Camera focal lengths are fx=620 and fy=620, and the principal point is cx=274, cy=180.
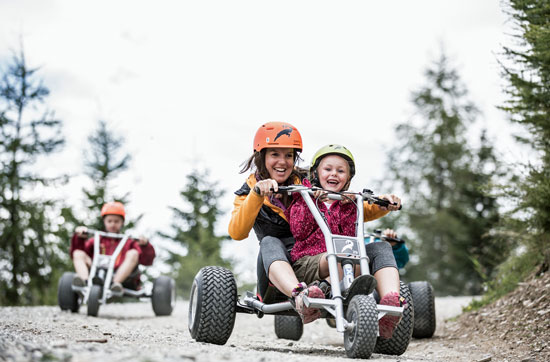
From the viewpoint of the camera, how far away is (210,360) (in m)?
2.96

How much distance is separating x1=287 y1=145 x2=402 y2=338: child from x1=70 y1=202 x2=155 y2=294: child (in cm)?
463

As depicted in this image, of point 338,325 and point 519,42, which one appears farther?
point 519,42

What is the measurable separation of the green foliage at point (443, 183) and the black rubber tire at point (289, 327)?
645 inches

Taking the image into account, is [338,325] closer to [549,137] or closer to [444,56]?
[549,137]

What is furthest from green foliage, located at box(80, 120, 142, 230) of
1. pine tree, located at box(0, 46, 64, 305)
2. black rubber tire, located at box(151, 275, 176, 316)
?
black rubber tire, located at box(151, 275, 176, 316)

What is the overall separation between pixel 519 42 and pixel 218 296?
14.5 feet

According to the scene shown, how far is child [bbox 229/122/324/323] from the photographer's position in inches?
175

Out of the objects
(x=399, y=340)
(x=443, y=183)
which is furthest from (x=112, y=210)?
(x=443, y=183)

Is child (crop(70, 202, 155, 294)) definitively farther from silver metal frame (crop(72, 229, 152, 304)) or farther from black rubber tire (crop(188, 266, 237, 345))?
black rubber tire (crop(188, 266, 237, 345))

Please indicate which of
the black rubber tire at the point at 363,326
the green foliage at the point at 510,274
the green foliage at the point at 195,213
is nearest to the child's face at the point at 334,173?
the black rubber tire at the point at 363,326

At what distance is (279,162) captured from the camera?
5.21 meters

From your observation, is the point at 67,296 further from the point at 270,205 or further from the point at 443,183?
the point at 443,183

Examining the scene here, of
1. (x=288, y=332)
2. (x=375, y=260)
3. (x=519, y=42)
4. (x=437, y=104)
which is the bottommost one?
(x=288, y=332)

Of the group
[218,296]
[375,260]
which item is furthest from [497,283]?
[218,296]
